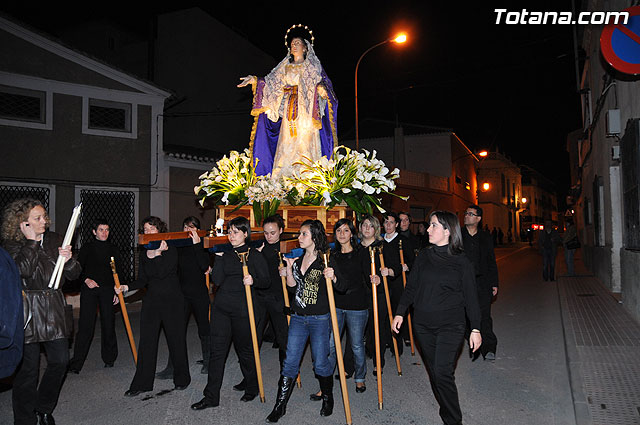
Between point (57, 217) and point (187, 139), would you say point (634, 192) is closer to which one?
point (57, 217)

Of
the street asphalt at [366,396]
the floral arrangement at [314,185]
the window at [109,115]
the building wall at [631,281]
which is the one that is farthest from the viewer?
the window at [109,115]

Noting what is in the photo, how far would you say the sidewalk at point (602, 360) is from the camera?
4.76 m

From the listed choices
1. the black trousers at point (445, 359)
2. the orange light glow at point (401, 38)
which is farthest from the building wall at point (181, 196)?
the black trousers at point (445, 359)

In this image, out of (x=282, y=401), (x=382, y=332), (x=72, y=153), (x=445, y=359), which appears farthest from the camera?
(x=72, y=153)

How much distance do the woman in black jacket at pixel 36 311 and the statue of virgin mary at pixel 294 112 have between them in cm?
443

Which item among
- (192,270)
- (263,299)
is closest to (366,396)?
(263,299)

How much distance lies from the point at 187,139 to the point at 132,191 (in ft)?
23.9

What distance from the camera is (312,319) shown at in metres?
4.92

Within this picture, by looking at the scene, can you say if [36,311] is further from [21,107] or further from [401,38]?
[401,38]

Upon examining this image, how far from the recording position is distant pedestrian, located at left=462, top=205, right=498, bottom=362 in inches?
274

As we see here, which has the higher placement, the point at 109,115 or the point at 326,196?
the point at 109,115

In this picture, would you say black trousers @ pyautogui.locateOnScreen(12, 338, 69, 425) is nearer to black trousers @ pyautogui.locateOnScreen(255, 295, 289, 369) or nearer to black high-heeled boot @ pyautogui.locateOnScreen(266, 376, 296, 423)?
black high-heeled boot @ pyautogui.locateOnScreen(266, 376, 296, 423)

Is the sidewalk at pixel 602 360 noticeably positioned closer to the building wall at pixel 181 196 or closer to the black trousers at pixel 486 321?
the black trousers at pixel 486 321

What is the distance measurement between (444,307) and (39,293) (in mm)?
3608
